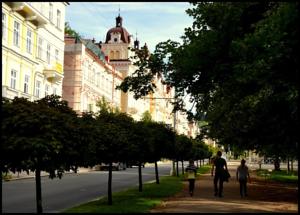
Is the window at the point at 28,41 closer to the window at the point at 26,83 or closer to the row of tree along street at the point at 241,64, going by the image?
the window at the point at 26,83

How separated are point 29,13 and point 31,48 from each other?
3155 mm

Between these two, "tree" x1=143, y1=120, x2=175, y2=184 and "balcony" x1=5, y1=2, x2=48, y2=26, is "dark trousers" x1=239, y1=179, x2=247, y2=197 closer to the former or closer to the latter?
"tree" x1=143, y1=120, x2=175, y2=184

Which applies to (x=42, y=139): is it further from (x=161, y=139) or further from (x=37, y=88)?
(x=37, y=88)

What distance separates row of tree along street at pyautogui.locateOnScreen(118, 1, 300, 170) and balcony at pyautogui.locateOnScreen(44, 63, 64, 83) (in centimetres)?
2908

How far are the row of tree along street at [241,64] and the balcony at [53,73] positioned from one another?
29.1 metres

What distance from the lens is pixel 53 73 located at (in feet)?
157

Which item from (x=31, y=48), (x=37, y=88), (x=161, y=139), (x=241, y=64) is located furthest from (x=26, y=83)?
(x=241, y=64)

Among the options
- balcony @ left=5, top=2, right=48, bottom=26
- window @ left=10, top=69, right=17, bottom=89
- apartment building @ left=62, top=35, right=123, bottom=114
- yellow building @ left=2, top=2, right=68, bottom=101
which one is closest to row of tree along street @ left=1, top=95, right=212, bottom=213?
yellow building @ left=2, top=2, right=68, bottom=101

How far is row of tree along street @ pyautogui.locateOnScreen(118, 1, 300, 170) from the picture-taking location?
483 inches

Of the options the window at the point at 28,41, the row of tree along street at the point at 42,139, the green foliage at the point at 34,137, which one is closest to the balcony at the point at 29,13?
the window at the point at 28,41

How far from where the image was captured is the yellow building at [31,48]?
1535 inches

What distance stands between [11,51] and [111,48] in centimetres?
5409

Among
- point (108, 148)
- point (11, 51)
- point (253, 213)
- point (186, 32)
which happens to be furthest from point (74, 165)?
point (11, 51)

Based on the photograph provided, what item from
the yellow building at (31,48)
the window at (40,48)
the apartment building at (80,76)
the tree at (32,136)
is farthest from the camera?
the apartment building at (80,76)
